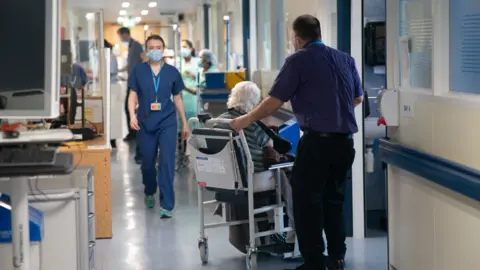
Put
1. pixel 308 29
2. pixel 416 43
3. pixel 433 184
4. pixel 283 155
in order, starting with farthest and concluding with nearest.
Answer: pixel 283 155 < pixel 308 29 < pixel 416 43 < pixel 433 184

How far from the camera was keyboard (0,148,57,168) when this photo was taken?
3275 mm

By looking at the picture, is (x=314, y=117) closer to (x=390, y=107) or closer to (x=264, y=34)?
(x=390, y=107)

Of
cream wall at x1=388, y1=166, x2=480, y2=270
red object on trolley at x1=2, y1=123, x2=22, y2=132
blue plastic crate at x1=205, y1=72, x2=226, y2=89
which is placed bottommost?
cream wall at x1=388, y1=166, x2=480, y2=270

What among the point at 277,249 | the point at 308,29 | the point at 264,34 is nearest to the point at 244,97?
the point at 308,29

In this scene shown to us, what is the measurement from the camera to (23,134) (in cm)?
350

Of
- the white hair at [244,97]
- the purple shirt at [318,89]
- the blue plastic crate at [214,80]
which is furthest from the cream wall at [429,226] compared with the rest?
the blue plastic crate at [214,80]

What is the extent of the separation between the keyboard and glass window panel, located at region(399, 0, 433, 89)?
2.05m

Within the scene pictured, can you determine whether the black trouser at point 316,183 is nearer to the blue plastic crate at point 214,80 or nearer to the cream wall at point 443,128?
the cream wall at point 443,128

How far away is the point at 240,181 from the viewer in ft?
16.9

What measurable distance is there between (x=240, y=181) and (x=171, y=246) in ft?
3.90

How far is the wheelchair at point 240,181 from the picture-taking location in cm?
511

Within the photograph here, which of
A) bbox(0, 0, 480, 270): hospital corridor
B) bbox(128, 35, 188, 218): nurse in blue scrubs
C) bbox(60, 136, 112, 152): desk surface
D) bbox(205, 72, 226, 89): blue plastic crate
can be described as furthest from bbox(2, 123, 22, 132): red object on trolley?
bbox(205, 72, 226, 89): blue plastic crate

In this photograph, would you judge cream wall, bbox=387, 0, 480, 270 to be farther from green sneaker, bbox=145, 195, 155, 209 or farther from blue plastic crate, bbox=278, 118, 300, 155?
green sneaker, bbox=145, 195, 155, 209

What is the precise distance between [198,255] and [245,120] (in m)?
1.33
